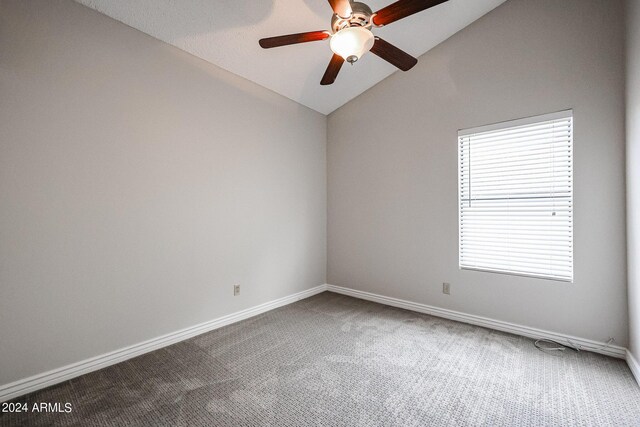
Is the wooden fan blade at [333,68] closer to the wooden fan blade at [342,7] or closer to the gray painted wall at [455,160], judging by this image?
the wooden fan blade at [342,7]

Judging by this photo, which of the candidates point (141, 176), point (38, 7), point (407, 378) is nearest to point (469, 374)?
point (407, 378)

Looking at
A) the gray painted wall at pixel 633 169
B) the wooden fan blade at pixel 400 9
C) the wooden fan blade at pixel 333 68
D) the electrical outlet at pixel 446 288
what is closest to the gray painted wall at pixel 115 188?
the wooden fan blade at pixel 333 68

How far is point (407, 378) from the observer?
205cm

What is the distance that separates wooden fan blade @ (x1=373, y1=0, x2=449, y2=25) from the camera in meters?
1.65

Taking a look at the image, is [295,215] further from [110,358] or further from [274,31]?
[110,358]

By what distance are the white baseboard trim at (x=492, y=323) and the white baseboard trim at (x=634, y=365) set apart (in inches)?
3.9

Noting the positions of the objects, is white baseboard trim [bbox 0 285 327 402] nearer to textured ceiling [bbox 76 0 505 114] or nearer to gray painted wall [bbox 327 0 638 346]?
gray painted wall [bbox 327 0 638 346]

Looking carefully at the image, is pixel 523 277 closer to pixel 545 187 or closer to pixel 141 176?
pixel 545 187

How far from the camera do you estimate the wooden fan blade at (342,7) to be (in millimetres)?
1678

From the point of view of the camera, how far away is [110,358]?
2234 millimetres

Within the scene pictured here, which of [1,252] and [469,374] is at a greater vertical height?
[1,252]

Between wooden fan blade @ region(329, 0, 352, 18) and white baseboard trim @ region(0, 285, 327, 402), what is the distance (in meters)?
2.86

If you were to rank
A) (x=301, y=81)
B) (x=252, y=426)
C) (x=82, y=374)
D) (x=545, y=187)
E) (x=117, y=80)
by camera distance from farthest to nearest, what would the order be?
(x=301, y=81), (x=545, y=187), (x=117, y=80), (x=82, y=374), (x=252, y=426)

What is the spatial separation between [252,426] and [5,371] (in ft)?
A: 5.40
